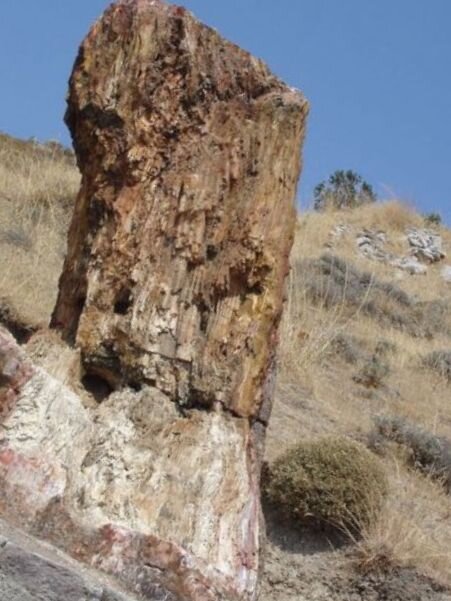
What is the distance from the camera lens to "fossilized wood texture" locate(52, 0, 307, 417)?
542cm

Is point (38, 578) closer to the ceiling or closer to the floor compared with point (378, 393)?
closer to the floor

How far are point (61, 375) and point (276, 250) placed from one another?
1004 millimetres

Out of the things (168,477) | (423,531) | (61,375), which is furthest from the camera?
(423,531)

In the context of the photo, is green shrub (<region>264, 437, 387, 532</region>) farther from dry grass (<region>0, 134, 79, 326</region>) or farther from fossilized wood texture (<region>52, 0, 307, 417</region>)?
fossilized wood texture (<region>52, 0, 307, 417</region>)

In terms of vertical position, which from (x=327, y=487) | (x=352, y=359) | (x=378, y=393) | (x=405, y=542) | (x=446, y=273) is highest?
(x=446, y=273)

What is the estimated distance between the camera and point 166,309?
214 inches

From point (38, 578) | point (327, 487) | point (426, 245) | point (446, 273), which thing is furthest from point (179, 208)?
point (426, 245)

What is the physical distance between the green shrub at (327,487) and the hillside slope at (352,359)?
0.09 m

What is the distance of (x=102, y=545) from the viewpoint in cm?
463

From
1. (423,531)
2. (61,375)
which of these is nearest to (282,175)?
(61,375)

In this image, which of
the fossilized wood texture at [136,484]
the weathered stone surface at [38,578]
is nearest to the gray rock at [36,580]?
the weathered stone surface at [38,578]

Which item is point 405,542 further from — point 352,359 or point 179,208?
point 352,359

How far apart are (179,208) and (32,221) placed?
792cm

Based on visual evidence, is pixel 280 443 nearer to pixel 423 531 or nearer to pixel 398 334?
pixel 423 531
